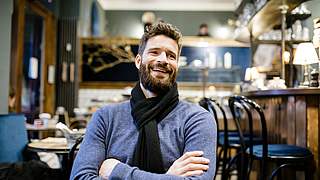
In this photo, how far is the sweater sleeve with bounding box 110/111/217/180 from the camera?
4.80 ft

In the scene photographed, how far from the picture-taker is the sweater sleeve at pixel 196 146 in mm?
1464

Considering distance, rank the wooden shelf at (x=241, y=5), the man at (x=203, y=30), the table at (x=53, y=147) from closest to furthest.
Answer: the table at (x=53, y=147) → the wooden shelf at (x=241, y=5) → the man at (x=203, y=30)

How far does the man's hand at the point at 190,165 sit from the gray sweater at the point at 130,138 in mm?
31

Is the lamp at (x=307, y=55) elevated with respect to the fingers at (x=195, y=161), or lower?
elevated

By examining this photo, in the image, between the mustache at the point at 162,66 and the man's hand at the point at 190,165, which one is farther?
the mustache at the point at 162,66

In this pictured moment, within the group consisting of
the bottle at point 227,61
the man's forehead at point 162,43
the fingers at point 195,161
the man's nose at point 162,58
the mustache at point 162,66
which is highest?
the bottle at point 227,61

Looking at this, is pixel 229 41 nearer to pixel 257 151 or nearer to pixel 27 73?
pixel 27 73

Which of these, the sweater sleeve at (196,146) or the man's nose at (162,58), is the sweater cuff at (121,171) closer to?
the sweater sleeve at (196,146)

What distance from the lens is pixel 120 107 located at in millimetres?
1775

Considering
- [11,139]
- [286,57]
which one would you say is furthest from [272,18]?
[11,139]

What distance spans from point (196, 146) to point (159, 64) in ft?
1.37

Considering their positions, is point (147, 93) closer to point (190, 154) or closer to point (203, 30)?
point (190, 154)

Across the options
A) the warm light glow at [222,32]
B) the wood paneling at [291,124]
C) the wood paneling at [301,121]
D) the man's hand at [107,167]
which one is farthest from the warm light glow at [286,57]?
the warm light glow at [222,32]

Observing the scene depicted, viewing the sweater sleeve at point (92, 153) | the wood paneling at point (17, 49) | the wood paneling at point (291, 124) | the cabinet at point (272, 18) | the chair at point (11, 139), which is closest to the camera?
the sweater sleeve at point (92, 153)
